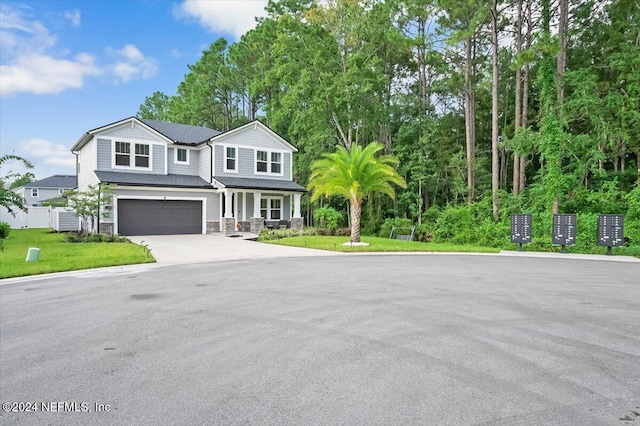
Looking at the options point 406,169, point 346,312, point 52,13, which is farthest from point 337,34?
point 346,312

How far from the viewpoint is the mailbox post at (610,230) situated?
48.8ft

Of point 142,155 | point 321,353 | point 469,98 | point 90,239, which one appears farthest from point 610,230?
point 142,155

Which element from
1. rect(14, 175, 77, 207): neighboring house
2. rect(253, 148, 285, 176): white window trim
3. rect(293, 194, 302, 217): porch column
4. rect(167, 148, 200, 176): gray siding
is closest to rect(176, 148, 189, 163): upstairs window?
rect(167, 148, 200, 176): gray siding

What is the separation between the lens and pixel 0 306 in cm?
656

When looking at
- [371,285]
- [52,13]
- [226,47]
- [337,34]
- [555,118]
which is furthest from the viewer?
[226,47]

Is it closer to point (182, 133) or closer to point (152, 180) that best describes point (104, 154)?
point (152, 180)

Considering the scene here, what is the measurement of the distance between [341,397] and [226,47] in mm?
43860

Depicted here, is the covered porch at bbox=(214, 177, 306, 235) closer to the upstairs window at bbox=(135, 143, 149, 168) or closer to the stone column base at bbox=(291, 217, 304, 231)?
the stone column base at bbox=(291, 217, 304, 231)

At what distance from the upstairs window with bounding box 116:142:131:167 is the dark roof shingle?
731 mm

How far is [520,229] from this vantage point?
16531 mm

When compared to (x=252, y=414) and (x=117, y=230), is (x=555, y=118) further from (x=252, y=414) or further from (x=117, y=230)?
(x=117, y=230)

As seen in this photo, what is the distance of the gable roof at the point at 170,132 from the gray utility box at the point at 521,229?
714 inches

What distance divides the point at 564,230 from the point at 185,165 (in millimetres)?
21165

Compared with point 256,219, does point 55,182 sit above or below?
above
